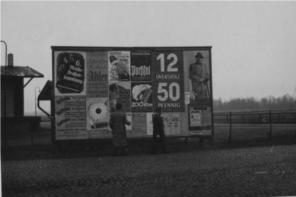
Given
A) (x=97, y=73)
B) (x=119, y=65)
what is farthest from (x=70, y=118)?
(x=119, y=65)

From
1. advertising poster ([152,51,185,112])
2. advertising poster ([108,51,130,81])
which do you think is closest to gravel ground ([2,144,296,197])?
advertising poster ([152,51,185,112])

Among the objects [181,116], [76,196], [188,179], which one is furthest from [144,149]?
[76,196]

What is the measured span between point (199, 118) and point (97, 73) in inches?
148

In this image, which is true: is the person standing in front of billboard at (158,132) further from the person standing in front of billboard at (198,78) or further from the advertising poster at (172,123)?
the person standing in front of billboard at (198,78)

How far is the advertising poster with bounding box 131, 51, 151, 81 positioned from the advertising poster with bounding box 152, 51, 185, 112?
0.69 ft

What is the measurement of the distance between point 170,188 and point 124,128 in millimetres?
6901

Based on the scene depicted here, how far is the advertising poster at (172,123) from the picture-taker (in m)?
17.2

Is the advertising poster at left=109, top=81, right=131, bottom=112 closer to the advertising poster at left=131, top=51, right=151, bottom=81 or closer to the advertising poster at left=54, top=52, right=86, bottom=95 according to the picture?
the advertising poster at left=131, top=51, right=151, bottom=81

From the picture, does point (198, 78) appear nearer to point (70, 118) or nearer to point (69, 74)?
point (69, 74)

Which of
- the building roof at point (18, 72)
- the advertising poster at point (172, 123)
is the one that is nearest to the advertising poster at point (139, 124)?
the advertising poster at point (172, 123)

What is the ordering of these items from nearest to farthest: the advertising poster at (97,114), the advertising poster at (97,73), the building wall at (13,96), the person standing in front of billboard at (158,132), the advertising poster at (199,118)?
1. the person standing in front of billboard at (158,132)
2. the advertising poster at (97,114)
3. the advertising poster at (97,73)
4. the advertising poster at (199,118)
5. the building wall at (13,96)

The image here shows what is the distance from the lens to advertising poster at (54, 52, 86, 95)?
1648 centimetres

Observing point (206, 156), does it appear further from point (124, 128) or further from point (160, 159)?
point (124, 128)

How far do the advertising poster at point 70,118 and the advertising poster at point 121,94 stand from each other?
3.20ft
